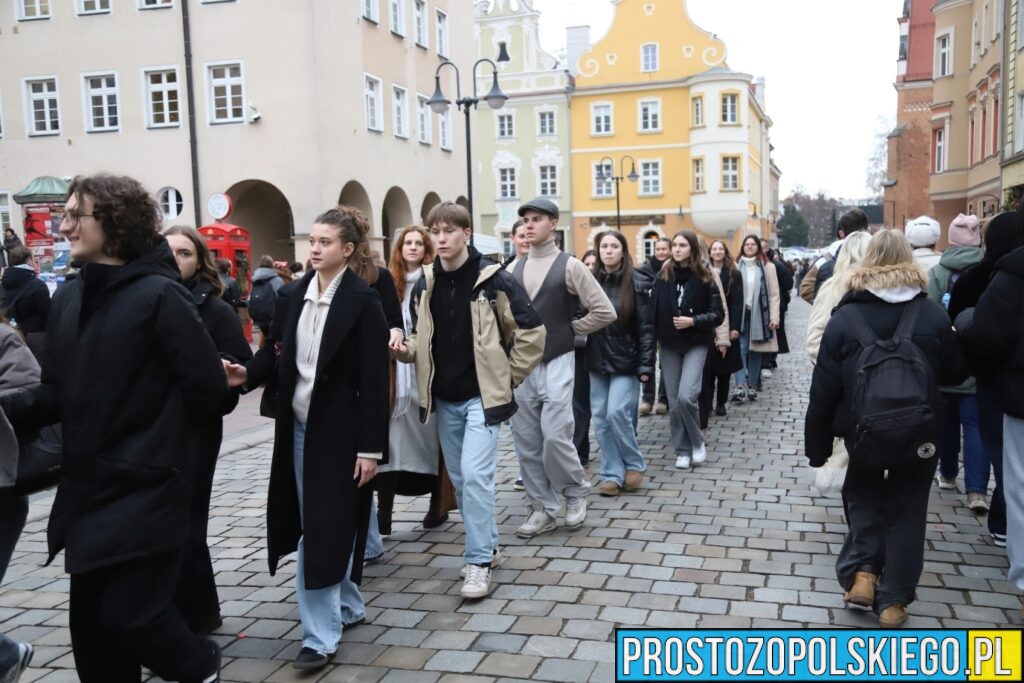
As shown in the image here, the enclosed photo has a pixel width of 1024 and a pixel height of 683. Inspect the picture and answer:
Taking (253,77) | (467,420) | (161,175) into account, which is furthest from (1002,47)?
(467,420)

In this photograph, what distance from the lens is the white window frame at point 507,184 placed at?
55.4 metres

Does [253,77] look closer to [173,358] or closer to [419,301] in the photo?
[419,301]

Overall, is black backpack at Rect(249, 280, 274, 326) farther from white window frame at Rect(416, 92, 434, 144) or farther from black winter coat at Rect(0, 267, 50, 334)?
white window frame at Rect(416, 92, 434, 144)

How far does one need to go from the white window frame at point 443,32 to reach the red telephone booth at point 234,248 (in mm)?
12074

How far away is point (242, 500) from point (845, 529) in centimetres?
444

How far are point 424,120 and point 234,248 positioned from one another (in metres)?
10.4

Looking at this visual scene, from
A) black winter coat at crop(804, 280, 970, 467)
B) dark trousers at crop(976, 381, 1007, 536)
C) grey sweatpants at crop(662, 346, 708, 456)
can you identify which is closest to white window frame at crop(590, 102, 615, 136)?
grey sweatpants at crop(662, 346, 708, 456)

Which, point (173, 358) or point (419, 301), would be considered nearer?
point (173, 358)

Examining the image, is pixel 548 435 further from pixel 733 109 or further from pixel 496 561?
pixel 733 109

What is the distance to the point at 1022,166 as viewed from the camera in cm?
2489

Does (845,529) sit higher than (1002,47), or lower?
lower

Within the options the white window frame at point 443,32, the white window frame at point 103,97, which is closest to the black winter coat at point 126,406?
→ the white window frame at point 103,97

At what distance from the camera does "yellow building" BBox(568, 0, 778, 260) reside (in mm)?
52281

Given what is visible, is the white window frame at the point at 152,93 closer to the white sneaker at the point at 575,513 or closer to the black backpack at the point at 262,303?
the black backpack at the point at 262,303
